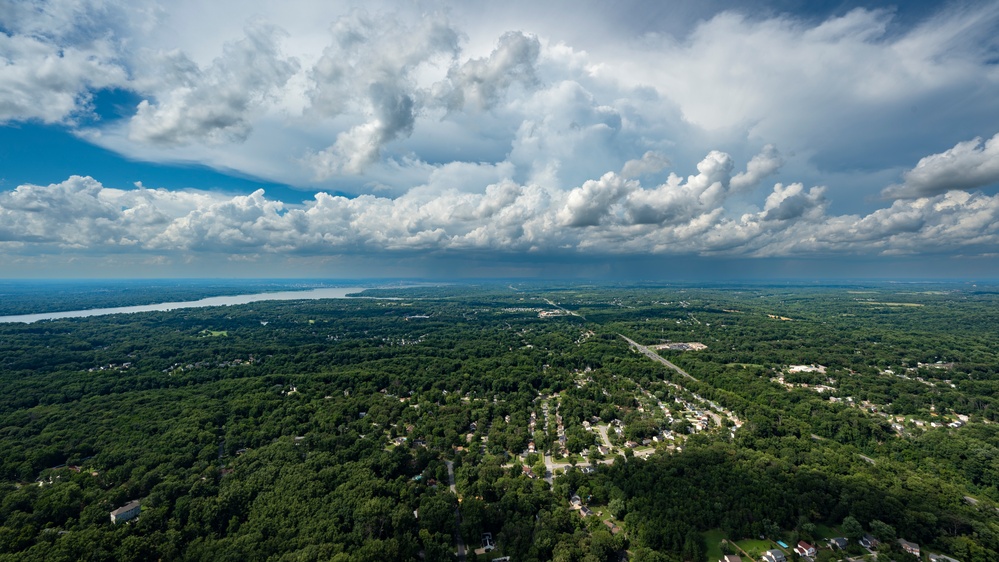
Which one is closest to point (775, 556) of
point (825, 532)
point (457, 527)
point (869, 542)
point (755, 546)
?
point (755, 546)

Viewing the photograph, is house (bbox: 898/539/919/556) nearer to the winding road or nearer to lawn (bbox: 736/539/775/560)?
lawn (bbox: 736/539/775/560)

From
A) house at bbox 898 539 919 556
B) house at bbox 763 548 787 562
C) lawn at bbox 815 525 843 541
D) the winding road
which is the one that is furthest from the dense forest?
house at bbox 898 539 919 556

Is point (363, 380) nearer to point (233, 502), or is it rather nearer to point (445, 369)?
point (445, 369)

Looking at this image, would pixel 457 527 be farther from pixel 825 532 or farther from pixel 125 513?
pixel 825 532

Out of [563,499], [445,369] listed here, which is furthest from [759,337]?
[563,499]

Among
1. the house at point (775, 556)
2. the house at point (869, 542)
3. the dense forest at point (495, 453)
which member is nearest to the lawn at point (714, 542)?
the dense forest at point (495, 453)

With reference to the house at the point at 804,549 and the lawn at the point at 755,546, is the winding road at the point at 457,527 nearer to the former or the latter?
the lawn at the point at 755,546
